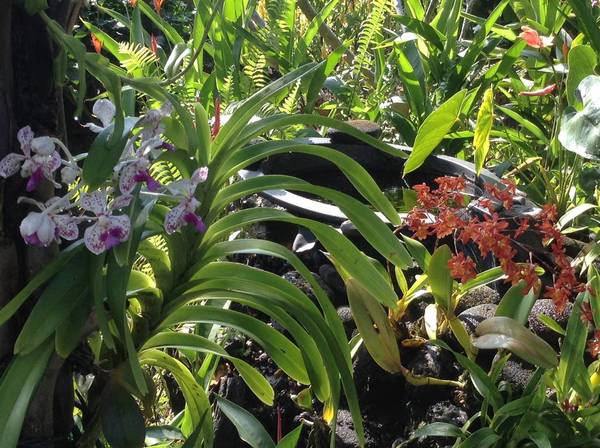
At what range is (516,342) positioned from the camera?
1.54 metres

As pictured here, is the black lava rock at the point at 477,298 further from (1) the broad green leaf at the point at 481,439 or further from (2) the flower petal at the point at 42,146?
(2) the flower petal at the point at 42,146

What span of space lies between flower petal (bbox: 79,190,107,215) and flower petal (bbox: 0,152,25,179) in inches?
3.5

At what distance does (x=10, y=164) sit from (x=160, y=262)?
1.05ft

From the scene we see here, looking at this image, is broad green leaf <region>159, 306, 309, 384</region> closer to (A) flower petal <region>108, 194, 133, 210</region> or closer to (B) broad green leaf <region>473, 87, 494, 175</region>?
(A) flower petal <region>108, 194, 133, 210</region>

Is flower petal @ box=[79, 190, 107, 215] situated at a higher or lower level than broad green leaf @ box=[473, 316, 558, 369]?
higher

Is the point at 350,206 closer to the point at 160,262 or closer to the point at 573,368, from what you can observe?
the point at 160,262

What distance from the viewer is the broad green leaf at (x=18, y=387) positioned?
98 centimetres

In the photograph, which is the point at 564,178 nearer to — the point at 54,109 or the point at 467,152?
the point at 467,152

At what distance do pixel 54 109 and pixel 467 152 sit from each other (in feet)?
6.08

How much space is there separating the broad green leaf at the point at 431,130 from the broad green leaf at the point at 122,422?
1.07 meters

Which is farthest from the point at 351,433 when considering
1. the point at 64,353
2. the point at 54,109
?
the point at 54,109

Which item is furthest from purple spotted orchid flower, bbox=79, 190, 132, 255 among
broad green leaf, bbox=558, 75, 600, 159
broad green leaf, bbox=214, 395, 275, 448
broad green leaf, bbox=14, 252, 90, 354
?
broad green leaf, bbox=558, 75, 600, 159

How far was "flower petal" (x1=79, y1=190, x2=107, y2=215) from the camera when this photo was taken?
3.19 feet

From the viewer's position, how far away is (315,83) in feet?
9.07
